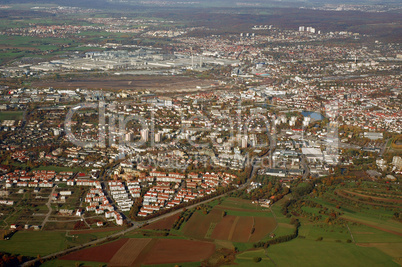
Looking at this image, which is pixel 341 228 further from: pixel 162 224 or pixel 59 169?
pixel 59 169

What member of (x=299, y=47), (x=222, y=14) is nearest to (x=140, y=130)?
(x=299, y=47)

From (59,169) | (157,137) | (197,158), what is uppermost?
(157,137)

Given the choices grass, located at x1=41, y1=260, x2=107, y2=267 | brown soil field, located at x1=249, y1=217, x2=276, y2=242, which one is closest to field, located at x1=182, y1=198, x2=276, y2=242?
brown soil field, located at x1=249, y1=217, x2=276, y2=242

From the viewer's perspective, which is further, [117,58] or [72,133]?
[117,58]

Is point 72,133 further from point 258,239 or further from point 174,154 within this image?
point 258,239

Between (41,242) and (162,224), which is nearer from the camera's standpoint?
(41,242)

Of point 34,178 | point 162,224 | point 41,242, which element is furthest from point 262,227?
point 34,178

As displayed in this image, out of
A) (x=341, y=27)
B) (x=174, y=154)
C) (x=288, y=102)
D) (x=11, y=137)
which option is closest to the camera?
(x=174, y=154)
